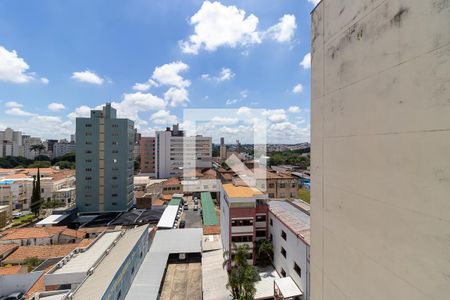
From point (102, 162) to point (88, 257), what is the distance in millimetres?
14859

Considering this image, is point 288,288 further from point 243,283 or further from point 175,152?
point 175,152

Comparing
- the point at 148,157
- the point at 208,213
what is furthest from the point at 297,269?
the point at 148,157

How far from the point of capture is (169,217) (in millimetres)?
19469

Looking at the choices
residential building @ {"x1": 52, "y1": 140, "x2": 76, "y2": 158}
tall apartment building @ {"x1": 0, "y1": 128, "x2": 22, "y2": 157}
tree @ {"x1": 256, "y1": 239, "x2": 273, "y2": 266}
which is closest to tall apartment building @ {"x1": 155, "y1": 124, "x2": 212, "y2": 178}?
tree @ {"x1": 256, "y1": 239, "x2": 273, "y2": 266}

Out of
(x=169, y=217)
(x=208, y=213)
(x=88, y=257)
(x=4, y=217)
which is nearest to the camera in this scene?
(x=88, y=257)

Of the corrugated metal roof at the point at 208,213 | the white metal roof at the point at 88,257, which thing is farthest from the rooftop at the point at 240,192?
the white metal roof at the point at 88,257

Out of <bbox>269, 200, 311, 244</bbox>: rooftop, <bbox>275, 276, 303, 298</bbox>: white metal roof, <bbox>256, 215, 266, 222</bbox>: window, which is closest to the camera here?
<bbox>275, 276, 303, 298</bbox>: white metal roof

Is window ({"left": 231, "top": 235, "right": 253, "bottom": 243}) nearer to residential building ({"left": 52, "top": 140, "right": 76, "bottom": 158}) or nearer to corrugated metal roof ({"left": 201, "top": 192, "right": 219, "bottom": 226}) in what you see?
corrugated metal roof ({"left": 201, "top": 192, "right": 219, "bottom": 226})

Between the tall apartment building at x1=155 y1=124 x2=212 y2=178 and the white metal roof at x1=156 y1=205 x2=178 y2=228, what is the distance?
2027 cm

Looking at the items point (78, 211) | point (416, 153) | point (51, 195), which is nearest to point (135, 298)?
point (416, 153)

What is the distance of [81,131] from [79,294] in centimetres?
2011

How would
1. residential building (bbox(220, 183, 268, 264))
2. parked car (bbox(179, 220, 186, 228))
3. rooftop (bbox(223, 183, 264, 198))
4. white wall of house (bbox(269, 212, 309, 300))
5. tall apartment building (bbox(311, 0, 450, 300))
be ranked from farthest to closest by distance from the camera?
parked car (bbox(179, 220, 186, 228)), rooftop (bbox(223, 183, 264, 198)), residential building (bbox(220, 183, 268, 264)), white wall of house (bbox(269, 212, 309, 300)), tall apartment building (bbox(311, 0, 450, 300))

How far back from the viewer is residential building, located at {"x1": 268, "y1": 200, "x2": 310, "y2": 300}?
866 centimetres

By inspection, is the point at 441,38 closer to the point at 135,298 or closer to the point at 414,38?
the point at 414,38
